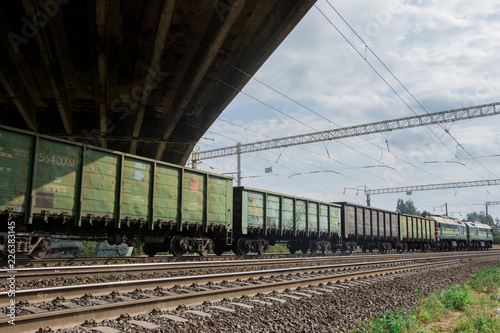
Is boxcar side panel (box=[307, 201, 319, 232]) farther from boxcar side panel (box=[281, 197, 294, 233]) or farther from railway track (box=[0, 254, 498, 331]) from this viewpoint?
railway track (box=[0, 254, 498, 331])

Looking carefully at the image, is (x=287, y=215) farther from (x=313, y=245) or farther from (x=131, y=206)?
(x=131, y=206)

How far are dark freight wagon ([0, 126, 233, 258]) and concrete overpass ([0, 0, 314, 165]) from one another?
4.64 meters

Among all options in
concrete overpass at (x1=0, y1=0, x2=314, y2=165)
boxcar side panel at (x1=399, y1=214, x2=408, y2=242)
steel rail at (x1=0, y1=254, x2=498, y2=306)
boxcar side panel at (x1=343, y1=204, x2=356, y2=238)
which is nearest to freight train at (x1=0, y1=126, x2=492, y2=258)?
boxcar side panel at (x1=343, y1=204, x2=356, y2=238)

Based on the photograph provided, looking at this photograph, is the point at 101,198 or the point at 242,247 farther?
the point at 242,247

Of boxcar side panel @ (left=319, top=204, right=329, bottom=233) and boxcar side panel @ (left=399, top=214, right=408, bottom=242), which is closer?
boxcar side panel @ (left=319, top=204, right=329, bottom=233)

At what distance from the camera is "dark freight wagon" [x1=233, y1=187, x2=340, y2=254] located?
1692cm

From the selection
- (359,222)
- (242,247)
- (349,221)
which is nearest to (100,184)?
(242,247)

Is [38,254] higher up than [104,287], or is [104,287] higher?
[38,254]

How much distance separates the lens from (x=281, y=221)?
18906mm

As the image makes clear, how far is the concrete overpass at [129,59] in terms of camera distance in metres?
12.5

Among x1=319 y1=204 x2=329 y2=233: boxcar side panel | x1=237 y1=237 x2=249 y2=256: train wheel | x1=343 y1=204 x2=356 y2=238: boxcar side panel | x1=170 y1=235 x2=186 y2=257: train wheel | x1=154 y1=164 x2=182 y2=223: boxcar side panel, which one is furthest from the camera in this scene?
x1=343 y1=204 x2=356 y2=238: boxcar side panel

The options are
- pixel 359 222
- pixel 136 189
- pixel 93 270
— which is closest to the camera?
pixel 93 270

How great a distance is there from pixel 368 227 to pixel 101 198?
21.9 metres

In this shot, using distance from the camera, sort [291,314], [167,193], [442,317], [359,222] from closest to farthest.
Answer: [291,314]
[442,317]
[167,193]
[359,222]
